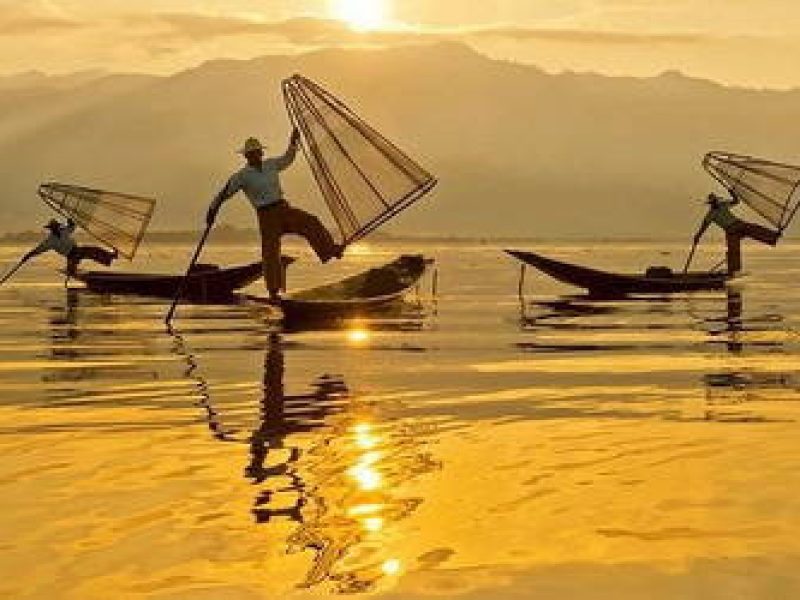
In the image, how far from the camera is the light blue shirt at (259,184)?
27.5 metres

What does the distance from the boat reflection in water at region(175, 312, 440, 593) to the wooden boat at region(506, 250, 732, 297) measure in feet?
74.8

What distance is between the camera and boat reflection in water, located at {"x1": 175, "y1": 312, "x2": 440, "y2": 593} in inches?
335

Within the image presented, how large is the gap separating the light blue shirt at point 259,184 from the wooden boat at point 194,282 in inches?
365

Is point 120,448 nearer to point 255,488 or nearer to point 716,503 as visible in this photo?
point 255,488

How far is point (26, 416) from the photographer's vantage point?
51.2 feet

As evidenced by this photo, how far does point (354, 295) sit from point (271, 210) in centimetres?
649

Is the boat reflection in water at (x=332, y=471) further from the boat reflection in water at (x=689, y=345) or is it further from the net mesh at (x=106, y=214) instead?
the net mesh at (x=106, y=214)

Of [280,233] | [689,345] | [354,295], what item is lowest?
[689,345]

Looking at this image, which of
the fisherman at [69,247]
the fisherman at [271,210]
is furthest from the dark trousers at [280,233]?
the fisherman at [69,247]

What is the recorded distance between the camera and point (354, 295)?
34.5 metres

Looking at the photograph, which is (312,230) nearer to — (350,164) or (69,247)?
(350,164)

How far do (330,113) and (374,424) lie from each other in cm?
1469

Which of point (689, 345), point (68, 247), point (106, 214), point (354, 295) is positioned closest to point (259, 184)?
point (354, 295)

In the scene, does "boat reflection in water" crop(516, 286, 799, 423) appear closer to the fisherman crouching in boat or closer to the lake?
the lake
